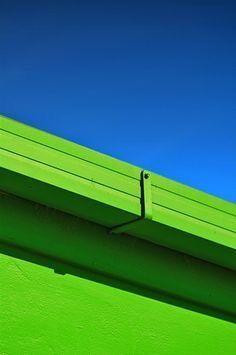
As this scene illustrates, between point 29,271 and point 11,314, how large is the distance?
0.16 meters

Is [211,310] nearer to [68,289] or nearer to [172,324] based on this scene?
[172,324]

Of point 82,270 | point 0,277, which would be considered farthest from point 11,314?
point 82,270

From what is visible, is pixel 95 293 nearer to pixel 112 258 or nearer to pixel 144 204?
pixel 112 258

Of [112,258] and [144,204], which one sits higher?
[144,204]

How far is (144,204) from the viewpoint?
78.9 inches

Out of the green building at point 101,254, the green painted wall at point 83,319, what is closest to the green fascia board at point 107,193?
the green building at point 101,254

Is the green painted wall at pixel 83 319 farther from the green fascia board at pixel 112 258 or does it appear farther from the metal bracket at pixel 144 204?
the metal bracket at pixel 144 204

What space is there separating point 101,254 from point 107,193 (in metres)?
0.29

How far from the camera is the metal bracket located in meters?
1.99

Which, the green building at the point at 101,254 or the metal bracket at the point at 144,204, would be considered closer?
the green building at the point at 101,254

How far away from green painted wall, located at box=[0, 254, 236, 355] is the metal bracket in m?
0.24

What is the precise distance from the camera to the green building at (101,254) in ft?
6.06

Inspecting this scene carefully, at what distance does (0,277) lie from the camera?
1.83 m

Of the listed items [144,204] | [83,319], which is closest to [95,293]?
[83,319]
